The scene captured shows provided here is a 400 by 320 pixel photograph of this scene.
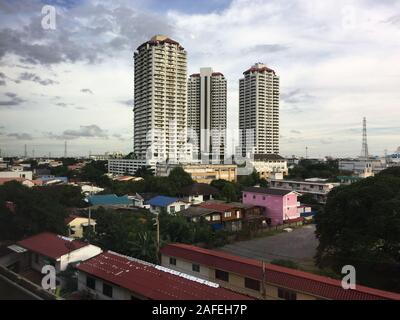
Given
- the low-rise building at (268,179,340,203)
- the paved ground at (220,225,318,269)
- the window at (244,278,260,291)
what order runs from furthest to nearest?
the low-rise building at (268,179,340,203) < the paved ground at (220,225,318,269) < the window at (244,278,260,291)

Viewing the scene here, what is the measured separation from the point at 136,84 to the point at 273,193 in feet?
63.8

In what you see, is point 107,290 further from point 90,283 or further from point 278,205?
point 278,205

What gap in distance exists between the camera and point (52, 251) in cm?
527

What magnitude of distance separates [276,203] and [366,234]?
6249 mm

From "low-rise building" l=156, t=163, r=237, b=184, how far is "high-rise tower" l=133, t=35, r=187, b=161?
9.34 ft

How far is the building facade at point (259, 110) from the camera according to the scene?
110 feet

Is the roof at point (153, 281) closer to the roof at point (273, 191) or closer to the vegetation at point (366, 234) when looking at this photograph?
the vegetation at point (366, 234)

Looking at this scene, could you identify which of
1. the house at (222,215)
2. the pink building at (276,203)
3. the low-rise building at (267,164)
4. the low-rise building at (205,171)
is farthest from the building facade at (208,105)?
the house at (222,215)

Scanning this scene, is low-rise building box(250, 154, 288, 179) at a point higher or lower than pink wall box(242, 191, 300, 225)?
higher

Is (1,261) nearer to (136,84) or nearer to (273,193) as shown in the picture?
(273,193)

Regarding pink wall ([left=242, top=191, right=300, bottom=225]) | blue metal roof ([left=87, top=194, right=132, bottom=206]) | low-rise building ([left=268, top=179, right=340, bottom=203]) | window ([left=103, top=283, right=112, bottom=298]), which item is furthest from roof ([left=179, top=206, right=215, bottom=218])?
low-rise building ([left=268, top=179, right=340, bottom=203])

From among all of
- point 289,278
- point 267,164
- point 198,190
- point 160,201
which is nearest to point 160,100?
point 267,164

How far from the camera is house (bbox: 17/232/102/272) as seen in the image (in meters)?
5.12

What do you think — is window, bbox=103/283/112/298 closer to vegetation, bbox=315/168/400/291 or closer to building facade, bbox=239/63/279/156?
vegetation, bbox=315/168/400/291
